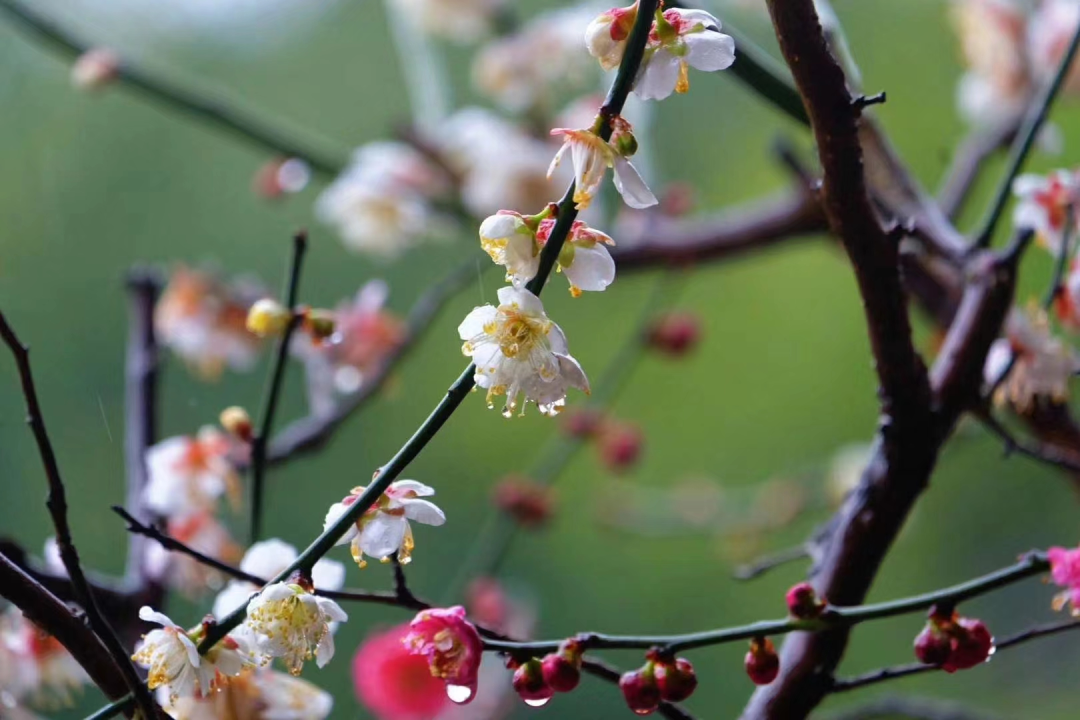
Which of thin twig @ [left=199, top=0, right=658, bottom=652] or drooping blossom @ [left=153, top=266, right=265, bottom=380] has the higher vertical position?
drooping blossom @ [left=153, top=266, right=265, bottom=380]

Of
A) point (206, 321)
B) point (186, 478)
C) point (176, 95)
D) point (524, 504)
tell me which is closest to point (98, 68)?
point (176, 95)

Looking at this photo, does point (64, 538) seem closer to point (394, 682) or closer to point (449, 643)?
point (449, 643)

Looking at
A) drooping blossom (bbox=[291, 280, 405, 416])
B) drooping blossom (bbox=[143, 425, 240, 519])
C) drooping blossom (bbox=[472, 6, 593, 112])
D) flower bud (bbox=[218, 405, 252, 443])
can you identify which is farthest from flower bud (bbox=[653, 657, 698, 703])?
drooping blossom (bbox=[472, 6, 593, 112])

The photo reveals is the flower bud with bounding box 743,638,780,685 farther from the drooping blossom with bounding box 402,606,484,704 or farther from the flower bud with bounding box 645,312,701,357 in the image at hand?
the flower bud with bounding box 645,312,701,357

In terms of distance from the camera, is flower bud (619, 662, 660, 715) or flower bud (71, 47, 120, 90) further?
flower bud (71, 47, 120, 90)

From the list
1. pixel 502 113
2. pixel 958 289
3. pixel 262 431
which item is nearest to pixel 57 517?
pixel 262 431

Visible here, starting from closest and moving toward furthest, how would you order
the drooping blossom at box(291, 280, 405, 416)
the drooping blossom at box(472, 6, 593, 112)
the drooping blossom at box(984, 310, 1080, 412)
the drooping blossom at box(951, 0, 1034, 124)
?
1. the drooping blossom at box(984, 310, 1080, 412)
2. the drooping blossom at box(291, 280, 405, 416)
3. the drooping blossom at box(951, 0, 1034, 124)
4. the drooping blossom at box(472, 6, 593, 112)

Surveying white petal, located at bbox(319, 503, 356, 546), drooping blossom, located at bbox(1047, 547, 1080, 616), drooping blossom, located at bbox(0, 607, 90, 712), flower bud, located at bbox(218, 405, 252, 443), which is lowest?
drooping blossom, located at bbox(1047, 547, 1080, 616)

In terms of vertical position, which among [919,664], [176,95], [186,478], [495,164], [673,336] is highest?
[176,95]
